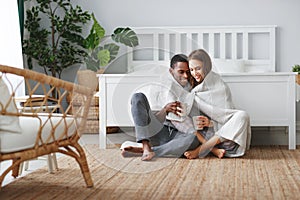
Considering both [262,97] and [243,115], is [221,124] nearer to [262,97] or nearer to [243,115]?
[243,115]

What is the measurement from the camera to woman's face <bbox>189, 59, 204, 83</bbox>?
312cm

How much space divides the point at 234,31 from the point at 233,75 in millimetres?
1113

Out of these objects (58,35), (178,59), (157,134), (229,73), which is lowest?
(157,134)

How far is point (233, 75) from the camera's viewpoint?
3846 millimetres

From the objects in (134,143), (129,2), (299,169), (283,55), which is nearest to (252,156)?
(299,169)

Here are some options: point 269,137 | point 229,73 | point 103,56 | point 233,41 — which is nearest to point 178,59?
point 103,56

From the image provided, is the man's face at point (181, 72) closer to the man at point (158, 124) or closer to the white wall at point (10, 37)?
the man at point (158, 124)

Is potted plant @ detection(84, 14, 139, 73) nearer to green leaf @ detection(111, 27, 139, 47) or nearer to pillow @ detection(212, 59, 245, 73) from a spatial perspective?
green leaf @ detection(111, 27, 139, 47)

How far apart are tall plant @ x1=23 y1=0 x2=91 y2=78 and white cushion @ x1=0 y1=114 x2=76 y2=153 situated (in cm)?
237

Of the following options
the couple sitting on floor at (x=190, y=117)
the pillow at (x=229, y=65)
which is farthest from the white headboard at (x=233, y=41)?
the couple sitting on floor at (x=190, y=117)

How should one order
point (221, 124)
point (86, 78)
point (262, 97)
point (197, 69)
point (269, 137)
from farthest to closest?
point (269, 137)
point (262, 97)
point (221, 124)
point (197, 69)
point (86, 78)

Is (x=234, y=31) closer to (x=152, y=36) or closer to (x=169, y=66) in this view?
(x=152, y=36)

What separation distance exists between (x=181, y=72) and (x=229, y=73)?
953 millimetres

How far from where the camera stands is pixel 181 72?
3.00 m
